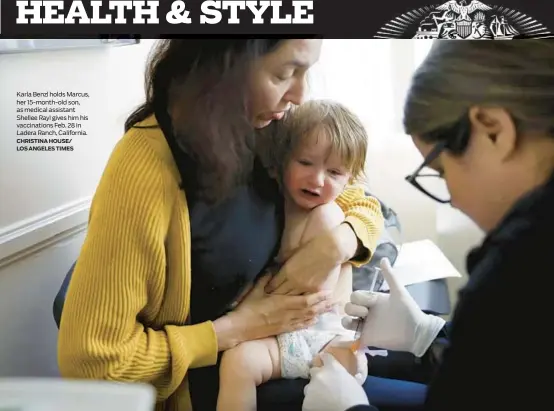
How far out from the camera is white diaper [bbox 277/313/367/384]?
870 millimetres

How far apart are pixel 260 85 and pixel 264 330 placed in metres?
0.32

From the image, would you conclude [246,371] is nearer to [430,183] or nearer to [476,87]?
[430,183]

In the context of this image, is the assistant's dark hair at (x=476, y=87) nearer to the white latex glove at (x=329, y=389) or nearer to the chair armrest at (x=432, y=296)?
the chair armrest at (x=432, y=296)

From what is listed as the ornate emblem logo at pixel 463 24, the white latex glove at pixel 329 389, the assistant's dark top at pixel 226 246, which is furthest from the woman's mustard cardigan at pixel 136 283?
the ornate emblem logo at pixel 463 24

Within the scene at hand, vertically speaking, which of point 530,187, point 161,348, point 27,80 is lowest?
point 161,348

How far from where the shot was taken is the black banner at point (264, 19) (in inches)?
34.4

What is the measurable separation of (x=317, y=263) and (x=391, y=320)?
13 centimetres

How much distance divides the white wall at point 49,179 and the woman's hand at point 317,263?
28 centimetres

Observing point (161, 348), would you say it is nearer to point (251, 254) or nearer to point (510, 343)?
point (251, 254)

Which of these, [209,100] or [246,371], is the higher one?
[209,100]

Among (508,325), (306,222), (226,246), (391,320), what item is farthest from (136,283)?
(508,325)

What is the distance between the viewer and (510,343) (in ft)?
2.73

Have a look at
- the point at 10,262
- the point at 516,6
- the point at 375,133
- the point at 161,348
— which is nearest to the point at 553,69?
the point at 516,6

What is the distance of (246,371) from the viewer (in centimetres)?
87
